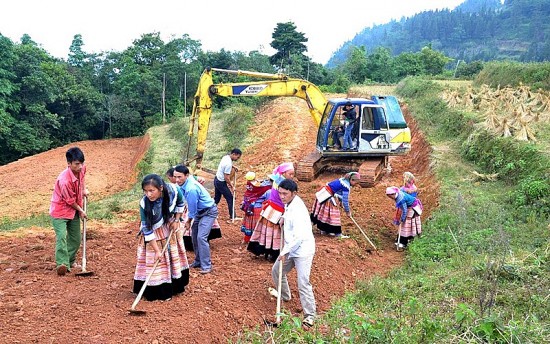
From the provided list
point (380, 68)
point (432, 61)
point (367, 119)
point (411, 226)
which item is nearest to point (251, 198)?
point (411, 226)

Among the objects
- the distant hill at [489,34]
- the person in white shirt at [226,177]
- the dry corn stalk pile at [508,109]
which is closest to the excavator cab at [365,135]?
the dry corn stalk pile at [508,109]

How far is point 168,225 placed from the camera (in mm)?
5867

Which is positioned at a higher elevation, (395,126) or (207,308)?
(395,126)

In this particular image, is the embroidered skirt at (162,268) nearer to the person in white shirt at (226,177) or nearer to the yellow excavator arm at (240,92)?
the person in white shirt at (226,177)

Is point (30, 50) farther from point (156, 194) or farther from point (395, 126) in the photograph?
point (156, 194)

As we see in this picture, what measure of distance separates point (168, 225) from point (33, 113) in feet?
103

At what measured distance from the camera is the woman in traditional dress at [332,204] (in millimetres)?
8750

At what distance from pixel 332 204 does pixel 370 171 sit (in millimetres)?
4580

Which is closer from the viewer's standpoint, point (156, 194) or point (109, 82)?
point (156, 194)

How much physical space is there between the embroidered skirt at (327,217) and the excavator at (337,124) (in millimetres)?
4271

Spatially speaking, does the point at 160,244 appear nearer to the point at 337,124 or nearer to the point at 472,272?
the point at 472,272

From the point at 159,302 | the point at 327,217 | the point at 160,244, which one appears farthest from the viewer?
the point at 327,217

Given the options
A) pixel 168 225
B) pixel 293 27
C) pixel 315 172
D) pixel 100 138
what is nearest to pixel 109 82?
pixel 100 138

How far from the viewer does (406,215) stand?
30.3 feet
